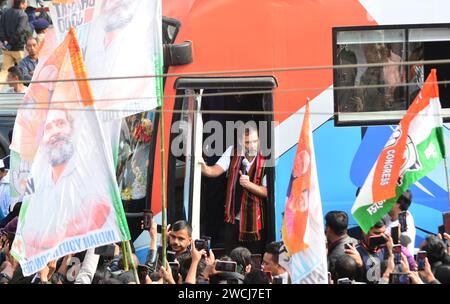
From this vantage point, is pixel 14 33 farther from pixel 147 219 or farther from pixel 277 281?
pixel 277 281

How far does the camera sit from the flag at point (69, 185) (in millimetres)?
9781

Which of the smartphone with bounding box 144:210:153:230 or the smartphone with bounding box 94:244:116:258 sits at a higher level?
the smartphone with bounding box 144:210:153:230

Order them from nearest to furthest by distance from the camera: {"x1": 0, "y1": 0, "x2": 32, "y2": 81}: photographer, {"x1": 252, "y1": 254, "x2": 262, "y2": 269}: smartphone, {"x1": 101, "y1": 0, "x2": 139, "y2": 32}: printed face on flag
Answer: {"x1": 252, "y1": 254, "x2": 262, "y2": 269}: smartphone < {"x1": 101, "y1": 0, "x2": 139, "y2": 32}: printed face on flag < {"x1": 0, "y1": 0, "x2": 32, "y2": 81}: photographer

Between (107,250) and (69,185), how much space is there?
0.88m

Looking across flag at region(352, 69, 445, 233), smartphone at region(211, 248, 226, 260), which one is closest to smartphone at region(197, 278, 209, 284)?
smartphone at region(211, 248, 226, 260)

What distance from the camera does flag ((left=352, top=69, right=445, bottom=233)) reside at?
31.7 ft

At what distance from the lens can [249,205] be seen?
11.1 m

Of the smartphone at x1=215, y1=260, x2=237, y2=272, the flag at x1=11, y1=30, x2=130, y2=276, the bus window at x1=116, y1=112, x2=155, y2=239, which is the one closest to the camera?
the flag at x1=11, y1=30, x2=130, y2=276

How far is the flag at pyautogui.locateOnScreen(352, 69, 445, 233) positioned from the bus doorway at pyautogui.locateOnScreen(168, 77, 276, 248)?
3.84 ft

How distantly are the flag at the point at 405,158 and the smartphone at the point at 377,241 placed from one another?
0.42 m

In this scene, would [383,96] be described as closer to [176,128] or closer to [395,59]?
[395,59]

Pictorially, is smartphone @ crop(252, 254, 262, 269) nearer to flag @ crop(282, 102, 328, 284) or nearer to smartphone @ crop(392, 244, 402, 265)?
flag @ crop(282, 102, 328, 284)

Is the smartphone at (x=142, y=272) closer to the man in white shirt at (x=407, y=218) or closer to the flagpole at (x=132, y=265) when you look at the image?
the flagpole at (x=132, y=265)

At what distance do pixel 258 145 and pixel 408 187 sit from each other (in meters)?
1.63
